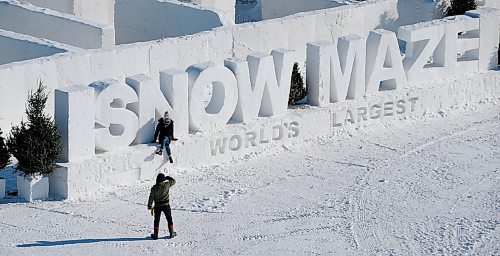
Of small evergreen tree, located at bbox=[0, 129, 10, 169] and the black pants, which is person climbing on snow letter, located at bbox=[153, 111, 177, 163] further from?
the black pants

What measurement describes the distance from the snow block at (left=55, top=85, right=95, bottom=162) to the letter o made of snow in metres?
2.34

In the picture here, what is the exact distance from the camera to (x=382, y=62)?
29.6 m

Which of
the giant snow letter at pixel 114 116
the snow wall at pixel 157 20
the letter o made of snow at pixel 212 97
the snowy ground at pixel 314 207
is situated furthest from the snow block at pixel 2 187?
the snow wall at pixel 157 20

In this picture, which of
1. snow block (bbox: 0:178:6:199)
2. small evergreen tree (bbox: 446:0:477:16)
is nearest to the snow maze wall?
snow block (bbox: 0:178:6:199)

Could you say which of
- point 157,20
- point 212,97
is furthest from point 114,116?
point 157,20

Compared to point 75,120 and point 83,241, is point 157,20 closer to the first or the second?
point 75,120

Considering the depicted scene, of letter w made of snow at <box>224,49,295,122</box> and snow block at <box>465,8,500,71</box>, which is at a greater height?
snow block at <box>465,8,500,71</box>

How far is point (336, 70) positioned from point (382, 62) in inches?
47.5

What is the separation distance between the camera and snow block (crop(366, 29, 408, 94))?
2941cm

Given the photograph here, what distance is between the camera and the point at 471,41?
3148cm

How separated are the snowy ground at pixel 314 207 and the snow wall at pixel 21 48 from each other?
13.8ft

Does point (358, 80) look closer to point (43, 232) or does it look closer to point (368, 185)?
point (368, 185)

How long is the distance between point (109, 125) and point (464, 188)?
20.0 ft

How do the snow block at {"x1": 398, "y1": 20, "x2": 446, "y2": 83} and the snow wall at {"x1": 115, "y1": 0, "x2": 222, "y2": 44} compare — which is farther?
the snow wall at {"x1": 115, "y1": 0, "x2": 222, "y2": 44}
